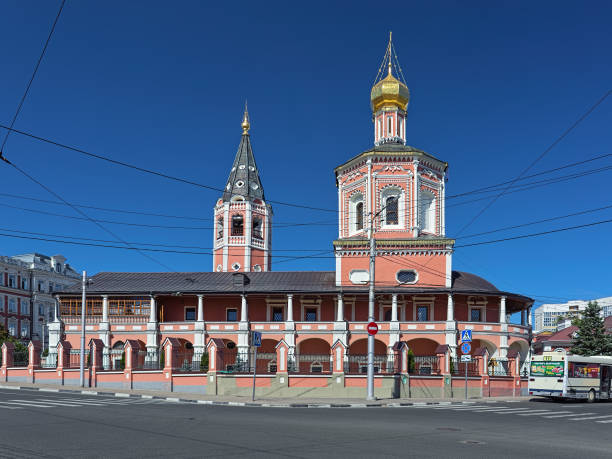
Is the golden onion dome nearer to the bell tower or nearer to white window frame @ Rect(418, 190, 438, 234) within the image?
white window frame @ Rect(418, 190, 438, 234)

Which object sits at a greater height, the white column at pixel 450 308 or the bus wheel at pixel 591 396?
the white column at pixel 450 308

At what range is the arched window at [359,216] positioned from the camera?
4697 cm

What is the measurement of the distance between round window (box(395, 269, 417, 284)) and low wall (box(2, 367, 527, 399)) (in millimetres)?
11934

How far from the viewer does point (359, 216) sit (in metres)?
47.2

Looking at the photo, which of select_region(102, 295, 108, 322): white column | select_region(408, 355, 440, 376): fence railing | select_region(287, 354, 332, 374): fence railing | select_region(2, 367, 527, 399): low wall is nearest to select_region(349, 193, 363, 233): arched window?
select_region(287, 354, 332, 374): fence railing

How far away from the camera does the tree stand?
53906mm

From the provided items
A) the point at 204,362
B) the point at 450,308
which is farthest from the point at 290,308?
the point at 204,362

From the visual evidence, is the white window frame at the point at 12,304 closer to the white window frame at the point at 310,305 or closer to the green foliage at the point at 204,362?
the white window frame at the point at 310,305

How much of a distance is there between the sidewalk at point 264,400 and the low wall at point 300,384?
3.04 ft

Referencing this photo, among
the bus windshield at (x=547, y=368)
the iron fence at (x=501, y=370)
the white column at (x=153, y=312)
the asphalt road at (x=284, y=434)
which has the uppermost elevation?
the white column at (x=153, y=312)

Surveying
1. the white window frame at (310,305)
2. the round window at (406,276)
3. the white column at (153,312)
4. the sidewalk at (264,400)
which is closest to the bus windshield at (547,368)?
the sidewalk at (264,400)

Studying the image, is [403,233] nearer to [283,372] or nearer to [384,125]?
[384,125]

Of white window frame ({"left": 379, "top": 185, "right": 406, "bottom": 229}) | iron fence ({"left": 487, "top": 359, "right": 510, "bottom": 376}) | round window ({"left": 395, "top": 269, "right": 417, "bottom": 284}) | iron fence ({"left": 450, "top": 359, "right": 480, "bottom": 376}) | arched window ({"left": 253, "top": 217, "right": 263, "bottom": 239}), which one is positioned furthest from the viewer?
arched window ({"left": 253, "top": 217, "right": 263, "bottom": 239})

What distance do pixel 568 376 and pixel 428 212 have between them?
58.4 feet
